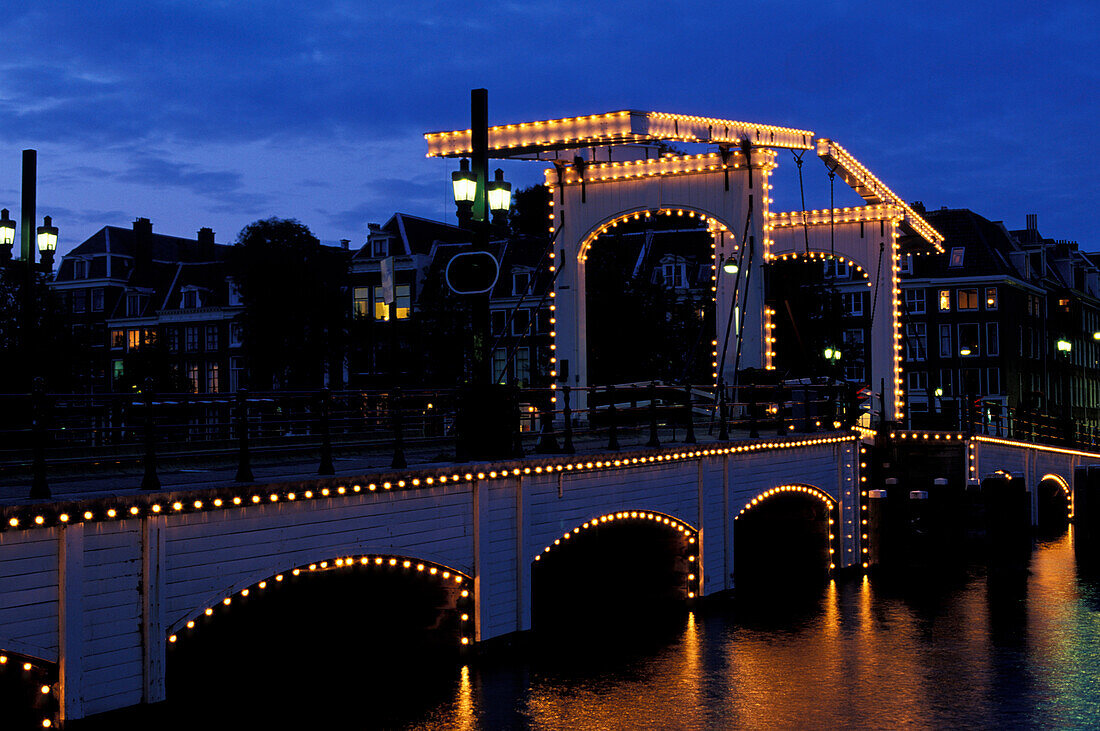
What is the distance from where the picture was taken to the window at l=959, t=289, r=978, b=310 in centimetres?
6894

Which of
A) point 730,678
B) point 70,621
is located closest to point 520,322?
point 730,678

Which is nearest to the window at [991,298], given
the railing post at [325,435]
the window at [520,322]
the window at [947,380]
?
the window at [947,380]

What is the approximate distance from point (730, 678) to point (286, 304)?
1635 inches

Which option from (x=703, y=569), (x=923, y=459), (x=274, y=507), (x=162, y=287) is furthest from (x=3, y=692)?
(x=162, y=287)

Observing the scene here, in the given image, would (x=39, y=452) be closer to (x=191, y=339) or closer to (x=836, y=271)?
(x=836, y=271)

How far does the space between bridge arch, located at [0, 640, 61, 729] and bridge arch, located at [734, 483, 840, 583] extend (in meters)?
15.8

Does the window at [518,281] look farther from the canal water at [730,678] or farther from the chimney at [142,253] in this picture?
the canal water at [730,678]

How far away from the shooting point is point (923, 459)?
30797 millimetres

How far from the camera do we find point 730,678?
15.4 meters

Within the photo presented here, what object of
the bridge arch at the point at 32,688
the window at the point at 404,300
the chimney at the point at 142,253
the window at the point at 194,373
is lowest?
the bridge arch at the point at 32,688

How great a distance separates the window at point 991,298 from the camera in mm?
68438

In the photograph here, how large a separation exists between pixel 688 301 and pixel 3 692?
42.0 m

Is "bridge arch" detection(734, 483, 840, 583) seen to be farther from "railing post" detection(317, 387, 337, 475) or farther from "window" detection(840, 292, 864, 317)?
"window" detection(840, 292, 864, 317)

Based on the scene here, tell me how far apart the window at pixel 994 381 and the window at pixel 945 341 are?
7.43ft
